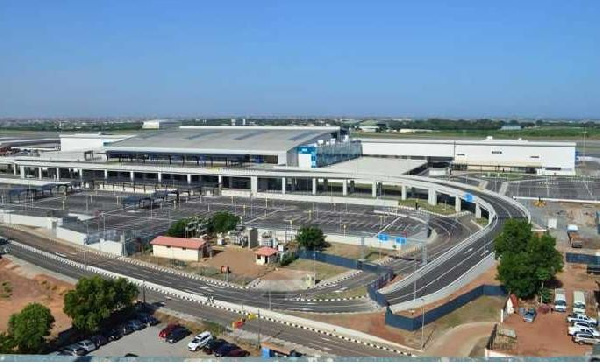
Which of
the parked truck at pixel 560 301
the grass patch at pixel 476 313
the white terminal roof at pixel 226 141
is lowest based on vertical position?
the grass patch at pixel 476 313

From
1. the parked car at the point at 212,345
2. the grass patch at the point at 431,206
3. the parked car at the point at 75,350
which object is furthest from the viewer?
the grass patch at the point at 431,206

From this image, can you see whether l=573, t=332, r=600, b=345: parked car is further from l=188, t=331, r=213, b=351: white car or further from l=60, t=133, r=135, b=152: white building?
l=60, t=133, r=135, b=152: white building

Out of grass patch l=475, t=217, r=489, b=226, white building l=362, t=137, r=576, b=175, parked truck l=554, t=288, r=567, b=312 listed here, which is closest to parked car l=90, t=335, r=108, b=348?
parked truck l=554, t=288, r=567, b=312

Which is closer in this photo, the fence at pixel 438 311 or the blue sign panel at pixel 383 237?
the fence at pixel 438 311

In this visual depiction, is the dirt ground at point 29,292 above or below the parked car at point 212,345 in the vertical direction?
below

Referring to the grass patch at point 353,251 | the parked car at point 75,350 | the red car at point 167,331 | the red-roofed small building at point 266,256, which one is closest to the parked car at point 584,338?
the grass patch at point 353,251

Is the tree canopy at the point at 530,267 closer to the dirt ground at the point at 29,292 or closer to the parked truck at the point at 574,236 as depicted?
the parked truck at the point at 574,236

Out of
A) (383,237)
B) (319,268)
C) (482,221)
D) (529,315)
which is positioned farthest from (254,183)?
(529,315)
